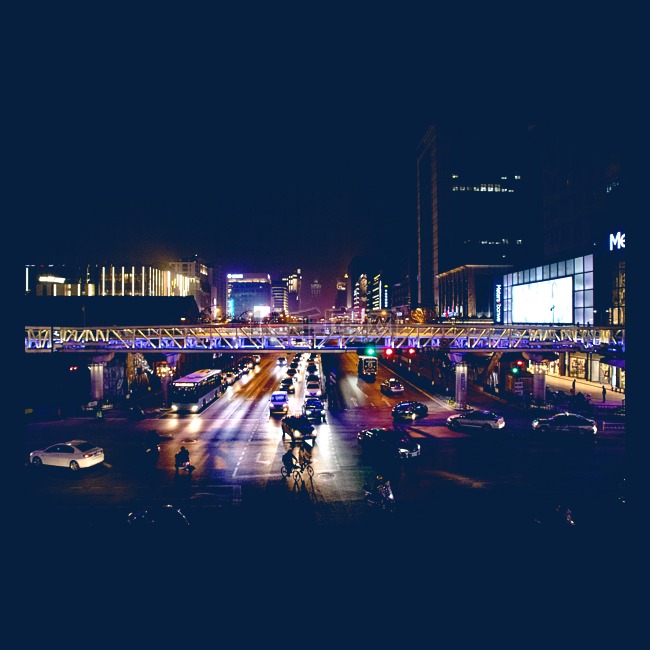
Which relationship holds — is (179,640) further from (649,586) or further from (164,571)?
(649,586)

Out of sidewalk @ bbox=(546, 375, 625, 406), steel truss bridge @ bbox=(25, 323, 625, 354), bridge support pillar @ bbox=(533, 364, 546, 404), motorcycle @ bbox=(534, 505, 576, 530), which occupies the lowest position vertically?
sidewalk @ bbox=(546, 375, 625, 406)

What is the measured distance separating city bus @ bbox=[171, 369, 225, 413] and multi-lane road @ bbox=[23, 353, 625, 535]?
397 cm

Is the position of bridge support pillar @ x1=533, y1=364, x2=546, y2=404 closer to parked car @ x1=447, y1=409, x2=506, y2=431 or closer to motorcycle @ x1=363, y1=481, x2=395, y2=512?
parked car @ x1=447, y1=409, x2=506, y2=431

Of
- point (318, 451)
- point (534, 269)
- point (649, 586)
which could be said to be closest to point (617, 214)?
point (534, 269)

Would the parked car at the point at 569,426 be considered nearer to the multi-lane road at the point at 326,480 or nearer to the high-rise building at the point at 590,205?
the multi-lane road at the point at 326,480

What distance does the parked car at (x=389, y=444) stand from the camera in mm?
21750

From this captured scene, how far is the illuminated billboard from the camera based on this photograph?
5041 cm

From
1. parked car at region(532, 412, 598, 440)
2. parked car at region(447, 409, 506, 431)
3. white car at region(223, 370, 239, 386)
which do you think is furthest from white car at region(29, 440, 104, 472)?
white car at region(223, 370, 239, 386)

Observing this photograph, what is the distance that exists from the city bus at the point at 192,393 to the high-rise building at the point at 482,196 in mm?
81069

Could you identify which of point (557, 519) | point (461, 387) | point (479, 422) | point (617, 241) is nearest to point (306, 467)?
point (557, 519)

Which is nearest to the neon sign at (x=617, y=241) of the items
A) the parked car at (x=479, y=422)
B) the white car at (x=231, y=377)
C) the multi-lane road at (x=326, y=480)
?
the multi-lane road at (x=326, y=480)

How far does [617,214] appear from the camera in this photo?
42.2 m

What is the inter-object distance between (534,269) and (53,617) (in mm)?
59860

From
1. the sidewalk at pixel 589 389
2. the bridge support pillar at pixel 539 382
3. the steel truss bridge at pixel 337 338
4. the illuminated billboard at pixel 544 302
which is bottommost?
the sidewalk at pixel 589 389
